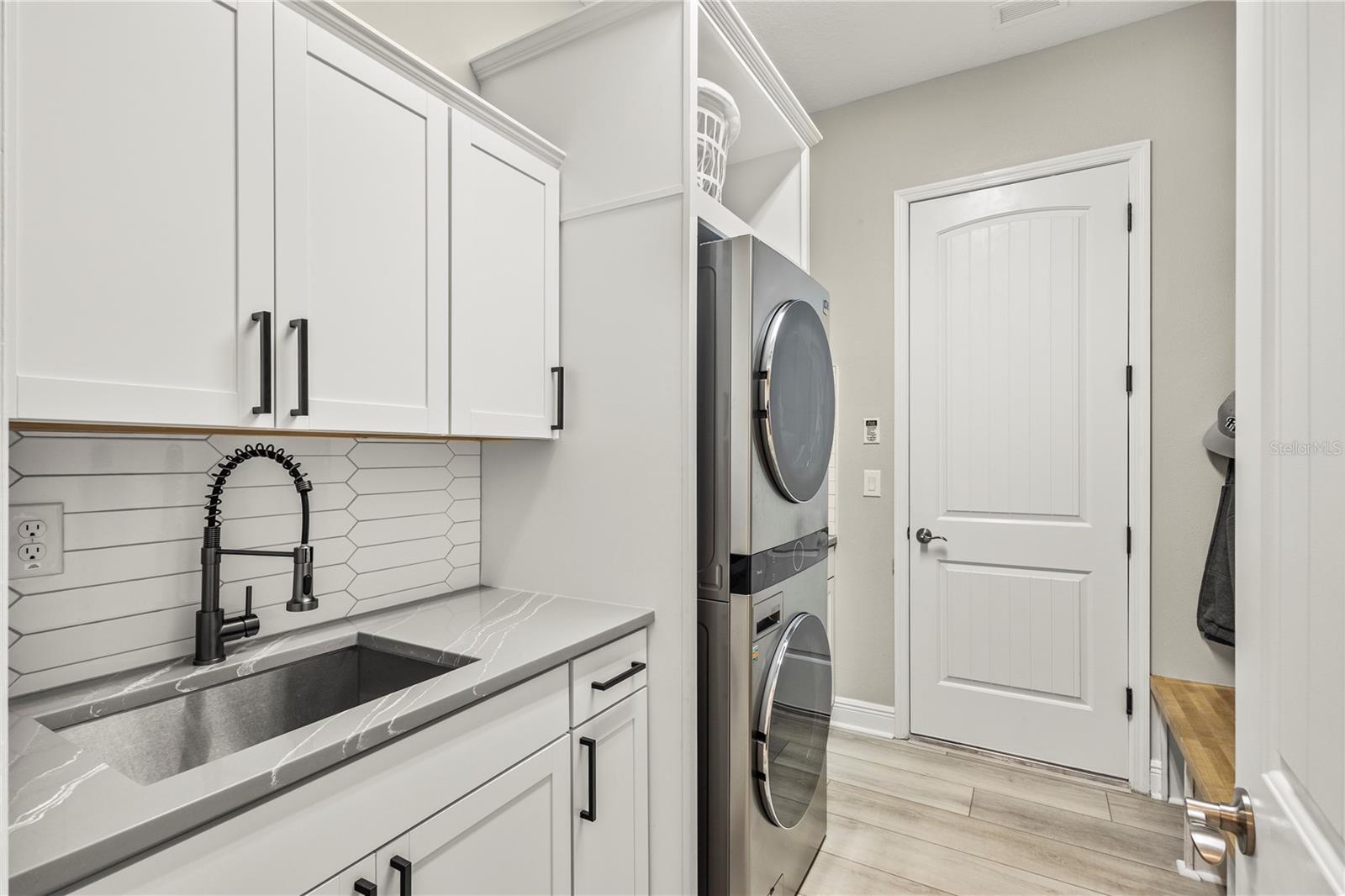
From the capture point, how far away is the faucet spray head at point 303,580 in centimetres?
122

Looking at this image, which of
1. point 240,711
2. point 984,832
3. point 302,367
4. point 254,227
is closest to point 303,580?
point 240,711

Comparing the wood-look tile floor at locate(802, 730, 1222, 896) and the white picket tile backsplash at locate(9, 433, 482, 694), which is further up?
the white picket tile backsplash at locate(9, 433, 482, 694)

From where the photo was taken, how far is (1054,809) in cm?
232

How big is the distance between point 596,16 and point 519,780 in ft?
5.87

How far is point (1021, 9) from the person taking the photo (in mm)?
2402

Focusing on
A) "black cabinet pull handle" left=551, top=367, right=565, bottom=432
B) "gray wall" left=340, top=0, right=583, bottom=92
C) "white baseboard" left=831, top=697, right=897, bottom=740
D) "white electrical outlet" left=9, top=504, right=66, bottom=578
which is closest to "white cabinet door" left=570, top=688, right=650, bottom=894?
"black cabinet pull handle" left=551, top=367, right=565, bottom=432

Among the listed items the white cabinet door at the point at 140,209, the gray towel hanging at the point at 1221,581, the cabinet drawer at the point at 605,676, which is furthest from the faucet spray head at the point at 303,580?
the gray towel hanging at the point at 1221,581

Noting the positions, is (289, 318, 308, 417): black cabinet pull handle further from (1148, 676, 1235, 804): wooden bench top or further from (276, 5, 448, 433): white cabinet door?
(1148, 676, 1235, 804): wooden bench top

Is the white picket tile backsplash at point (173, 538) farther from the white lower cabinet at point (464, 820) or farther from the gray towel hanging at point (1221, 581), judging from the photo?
the gray towel hanging at point (1221, 581)

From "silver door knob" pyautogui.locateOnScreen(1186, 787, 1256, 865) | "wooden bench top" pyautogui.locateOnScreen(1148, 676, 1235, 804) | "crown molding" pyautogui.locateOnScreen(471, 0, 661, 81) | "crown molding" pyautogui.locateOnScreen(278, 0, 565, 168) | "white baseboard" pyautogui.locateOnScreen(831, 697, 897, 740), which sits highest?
"crown molding" pyautogui.locateOnScreen(471, 0, 661, 81)

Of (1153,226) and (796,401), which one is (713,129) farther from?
(1153,226)

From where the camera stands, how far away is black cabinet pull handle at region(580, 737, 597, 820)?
1385mm

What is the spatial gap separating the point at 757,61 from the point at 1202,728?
7.95 ft

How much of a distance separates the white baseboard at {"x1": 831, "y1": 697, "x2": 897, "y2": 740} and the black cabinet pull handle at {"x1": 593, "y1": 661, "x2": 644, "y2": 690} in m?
1.75
